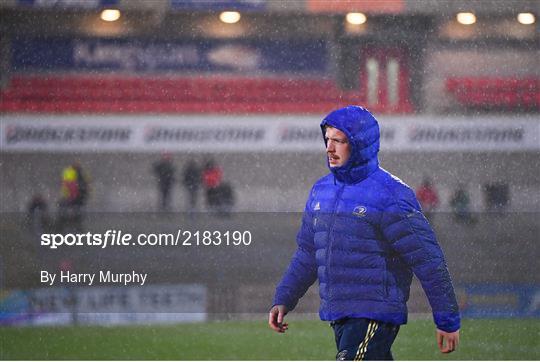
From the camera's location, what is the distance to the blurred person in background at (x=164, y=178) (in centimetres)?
290

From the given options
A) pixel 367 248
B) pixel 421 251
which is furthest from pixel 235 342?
pixel 421 251

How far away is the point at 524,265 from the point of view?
2973mm

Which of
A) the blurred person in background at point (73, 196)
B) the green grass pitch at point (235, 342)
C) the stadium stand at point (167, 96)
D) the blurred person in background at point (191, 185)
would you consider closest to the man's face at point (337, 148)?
the stadium stand at point (167, 96)

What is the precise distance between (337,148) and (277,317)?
1.80ft

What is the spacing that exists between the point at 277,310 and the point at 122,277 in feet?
1.56

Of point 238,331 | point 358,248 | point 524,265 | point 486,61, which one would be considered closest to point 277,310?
point 238,331

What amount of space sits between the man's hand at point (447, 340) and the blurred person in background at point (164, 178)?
88 cm

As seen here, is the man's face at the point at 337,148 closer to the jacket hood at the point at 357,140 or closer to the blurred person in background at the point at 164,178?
the jacket hood at the point at 357,140

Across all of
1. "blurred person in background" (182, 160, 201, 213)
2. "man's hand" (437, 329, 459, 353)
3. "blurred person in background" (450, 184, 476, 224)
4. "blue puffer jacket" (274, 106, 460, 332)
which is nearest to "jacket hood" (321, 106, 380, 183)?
"blue puffer jacket" (274, 106, 460, 332)

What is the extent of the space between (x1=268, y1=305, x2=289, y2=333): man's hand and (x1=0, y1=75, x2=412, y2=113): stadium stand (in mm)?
590

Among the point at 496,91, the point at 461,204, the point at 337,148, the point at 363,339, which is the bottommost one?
the point at 363,339

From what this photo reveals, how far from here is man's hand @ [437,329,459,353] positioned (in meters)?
2.88

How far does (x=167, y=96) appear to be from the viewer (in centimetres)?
290

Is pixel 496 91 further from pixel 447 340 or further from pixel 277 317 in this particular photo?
pixel 277 317
